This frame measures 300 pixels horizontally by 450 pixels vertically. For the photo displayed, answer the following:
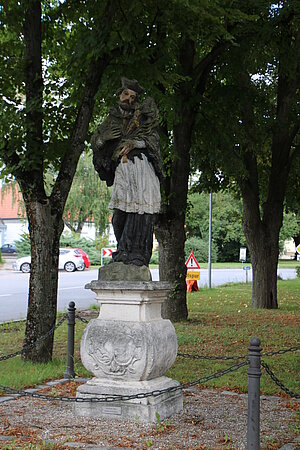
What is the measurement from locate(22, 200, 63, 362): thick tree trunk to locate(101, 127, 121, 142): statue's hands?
2.67 metres

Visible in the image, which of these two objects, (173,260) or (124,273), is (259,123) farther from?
(124,273)

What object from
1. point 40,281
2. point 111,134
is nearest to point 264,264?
point 40,281

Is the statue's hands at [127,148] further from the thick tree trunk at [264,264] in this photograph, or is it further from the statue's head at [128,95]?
the thick tree trunk at [264,264]

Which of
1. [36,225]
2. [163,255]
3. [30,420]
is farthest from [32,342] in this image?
[163,255]

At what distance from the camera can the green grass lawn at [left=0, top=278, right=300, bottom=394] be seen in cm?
923

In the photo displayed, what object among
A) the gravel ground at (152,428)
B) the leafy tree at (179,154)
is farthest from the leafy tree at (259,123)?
the gravel ground at (152,428)

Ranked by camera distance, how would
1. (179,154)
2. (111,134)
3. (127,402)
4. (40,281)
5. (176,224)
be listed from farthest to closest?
(179,154)
(176,224)
(40,281)
(111,134)
(127,402)

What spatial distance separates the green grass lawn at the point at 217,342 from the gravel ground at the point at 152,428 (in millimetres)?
937

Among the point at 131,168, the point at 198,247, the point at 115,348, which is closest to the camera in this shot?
the point at 115,348

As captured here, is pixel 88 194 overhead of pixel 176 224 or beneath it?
overhead

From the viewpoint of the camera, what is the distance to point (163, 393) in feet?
23.4

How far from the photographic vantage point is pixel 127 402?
695cm

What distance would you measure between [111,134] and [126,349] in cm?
254

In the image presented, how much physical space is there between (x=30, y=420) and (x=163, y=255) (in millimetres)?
8511
